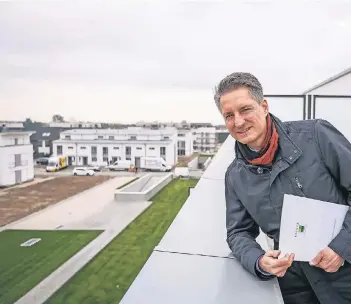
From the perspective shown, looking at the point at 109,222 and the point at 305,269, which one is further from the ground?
the point at 305,269

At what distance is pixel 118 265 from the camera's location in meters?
4.38

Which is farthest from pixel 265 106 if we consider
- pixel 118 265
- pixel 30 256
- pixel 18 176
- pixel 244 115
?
pixel 18 176

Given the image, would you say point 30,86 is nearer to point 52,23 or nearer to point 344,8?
point 52,23

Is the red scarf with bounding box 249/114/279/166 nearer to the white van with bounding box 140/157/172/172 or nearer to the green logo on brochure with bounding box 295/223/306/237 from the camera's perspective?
the green logo on brochure with bounding box 295/223/306/237

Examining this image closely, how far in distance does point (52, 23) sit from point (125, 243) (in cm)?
1294

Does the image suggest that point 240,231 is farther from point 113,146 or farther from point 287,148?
point 113,146

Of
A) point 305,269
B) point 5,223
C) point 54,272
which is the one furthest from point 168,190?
point 305,269

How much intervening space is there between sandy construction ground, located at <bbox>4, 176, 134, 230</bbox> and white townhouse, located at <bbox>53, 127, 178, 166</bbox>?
6.67 meters

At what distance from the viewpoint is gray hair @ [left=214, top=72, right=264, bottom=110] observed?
53 centimetres

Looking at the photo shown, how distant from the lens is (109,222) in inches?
247

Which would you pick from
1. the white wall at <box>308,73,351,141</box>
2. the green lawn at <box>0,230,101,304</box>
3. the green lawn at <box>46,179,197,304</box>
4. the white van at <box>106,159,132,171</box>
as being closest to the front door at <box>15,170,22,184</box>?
the white van at <box>106,159,132,171</box>

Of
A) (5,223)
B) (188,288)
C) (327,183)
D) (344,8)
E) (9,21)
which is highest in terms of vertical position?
(9,21)

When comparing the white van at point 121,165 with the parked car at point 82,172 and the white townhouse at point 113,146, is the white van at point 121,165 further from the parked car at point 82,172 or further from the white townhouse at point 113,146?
the parked car at point 82,172

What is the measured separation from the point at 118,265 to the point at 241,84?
423cm
